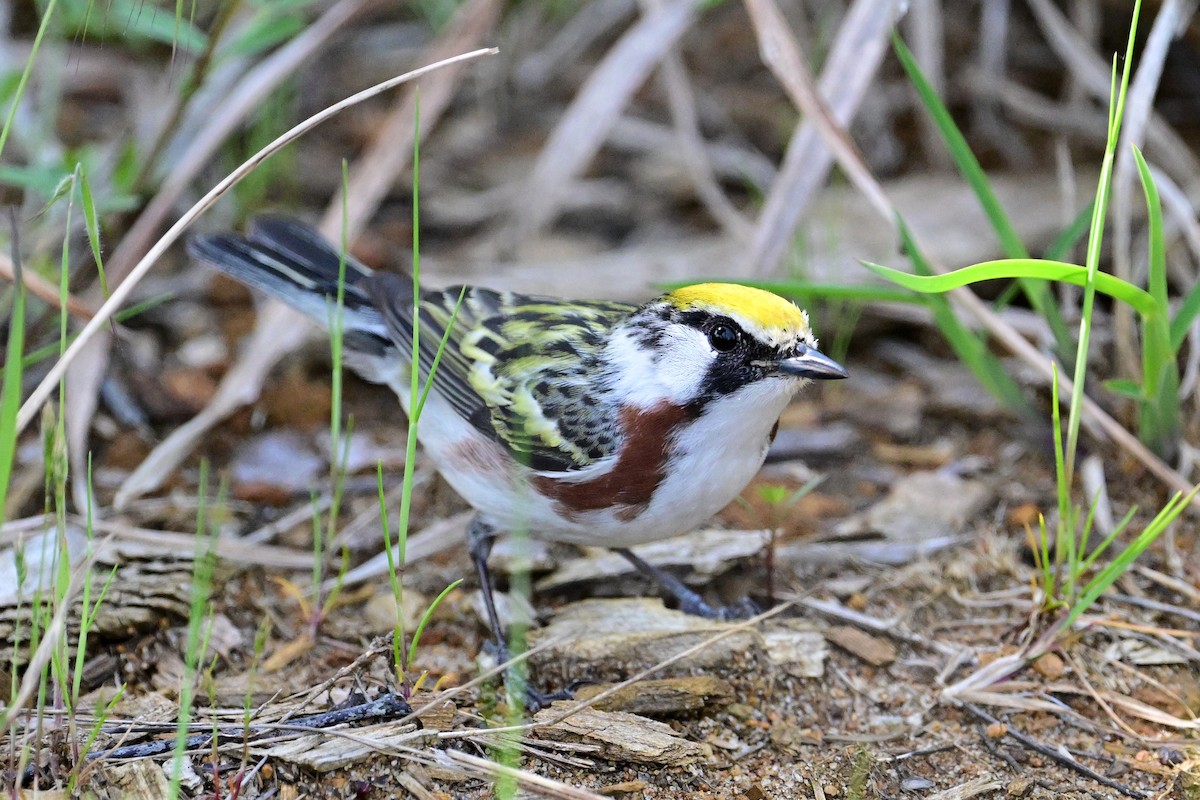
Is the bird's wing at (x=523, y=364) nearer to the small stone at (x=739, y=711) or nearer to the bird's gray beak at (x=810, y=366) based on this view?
the bird's gray beak at (x=810, y=366)

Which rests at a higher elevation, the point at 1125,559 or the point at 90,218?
the point at 90,218

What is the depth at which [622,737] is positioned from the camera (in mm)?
3191

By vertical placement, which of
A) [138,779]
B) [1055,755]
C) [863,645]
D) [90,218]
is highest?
[90,218]

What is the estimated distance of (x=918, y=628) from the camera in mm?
4016

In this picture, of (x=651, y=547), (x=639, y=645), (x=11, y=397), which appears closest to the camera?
(x=11, y=397)

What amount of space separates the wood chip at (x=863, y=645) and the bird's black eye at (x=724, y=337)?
104cm

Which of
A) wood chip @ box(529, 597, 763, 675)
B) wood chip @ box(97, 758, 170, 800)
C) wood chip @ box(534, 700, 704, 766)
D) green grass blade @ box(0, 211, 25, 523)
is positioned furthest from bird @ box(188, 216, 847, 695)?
wood chip @ box(97, 758, 170, 800)

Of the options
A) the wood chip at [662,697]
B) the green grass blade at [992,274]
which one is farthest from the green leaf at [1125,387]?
the wood chip at [662,697]

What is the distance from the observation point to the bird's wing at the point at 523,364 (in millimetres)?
3785

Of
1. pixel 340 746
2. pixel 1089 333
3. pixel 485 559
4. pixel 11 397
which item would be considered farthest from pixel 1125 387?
pixel 11 397

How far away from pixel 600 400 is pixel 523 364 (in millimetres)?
408

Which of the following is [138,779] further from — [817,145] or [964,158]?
[817,145]

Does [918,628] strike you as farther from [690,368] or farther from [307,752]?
[307,752]

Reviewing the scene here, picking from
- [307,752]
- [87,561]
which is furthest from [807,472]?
[87,561]
